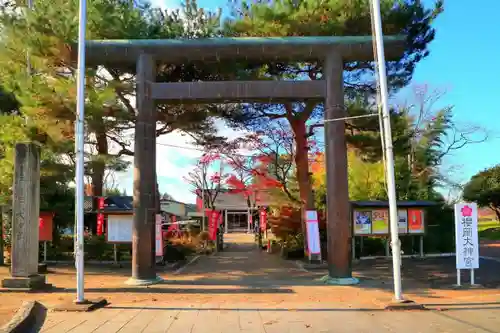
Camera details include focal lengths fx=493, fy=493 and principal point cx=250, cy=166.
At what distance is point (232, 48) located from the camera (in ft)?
42.7

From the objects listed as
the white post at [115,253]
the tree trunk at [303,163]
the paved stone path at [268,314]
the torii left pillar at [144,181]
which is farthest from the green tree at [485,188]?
the torii left pillar at [144,181]

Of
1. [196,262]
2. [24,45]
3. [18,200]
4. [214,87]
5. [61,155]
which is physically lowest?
[196,262]

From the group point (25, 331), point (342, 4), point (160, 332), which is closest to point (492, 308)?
point (160, 332)

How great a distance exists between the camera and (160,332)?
699cm

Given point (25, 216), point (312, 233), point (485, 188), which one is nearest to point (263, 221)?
point (312, 233)

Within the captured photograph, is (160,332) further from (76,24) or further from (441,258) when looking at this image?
(441,258)

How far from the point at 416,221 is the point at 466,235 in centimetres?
592

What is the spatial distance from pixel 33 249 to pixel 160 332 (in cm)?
568

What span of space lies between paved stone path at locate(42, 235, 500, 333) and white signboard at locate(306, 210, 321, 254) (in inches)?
162

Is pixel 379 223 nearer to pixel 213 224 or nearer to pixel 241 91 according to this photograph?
pixel 241 91

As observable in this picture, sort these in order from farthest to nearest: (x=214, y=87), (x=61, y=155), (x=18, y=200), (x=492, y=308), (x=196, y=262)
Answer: (x=196, y=262), (x=61, y=155), (x=214, y=87), (x=18, y=200), (x=492, y=308)

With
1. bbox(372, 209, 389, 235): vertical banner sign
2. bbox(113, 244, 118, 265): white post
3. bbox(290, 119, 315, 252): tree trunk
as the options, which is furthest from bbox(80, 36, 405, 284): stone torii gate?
bbox(290, 119, 315, 252): tree trunk

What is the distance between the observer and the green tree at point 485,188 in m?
32.9

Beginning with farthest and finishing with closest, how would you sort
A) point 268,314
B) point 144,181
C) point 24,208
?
1. point 144,181
2. point 24,208
3. point 268,314
